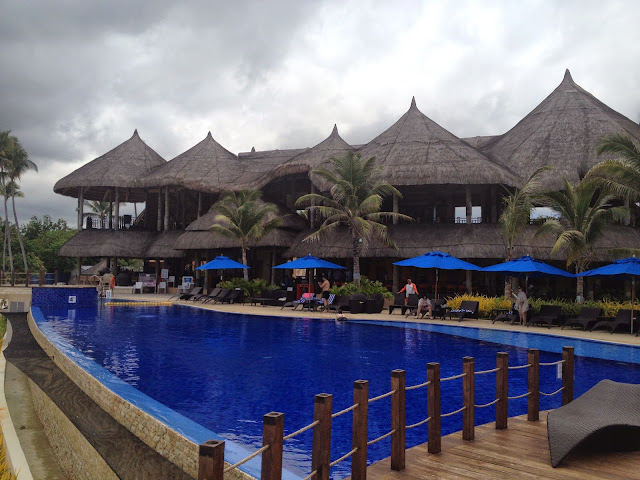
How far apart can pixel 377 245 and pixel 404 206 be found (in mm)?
5689

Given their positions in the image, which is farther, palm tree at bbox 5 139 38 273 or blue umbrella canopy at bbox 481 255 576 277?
palm tree at bbox 5 139 38 273

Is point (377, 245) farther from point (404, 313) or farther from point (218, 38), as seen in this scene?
point (218, 38)

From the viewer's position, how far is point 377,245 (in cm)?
2048

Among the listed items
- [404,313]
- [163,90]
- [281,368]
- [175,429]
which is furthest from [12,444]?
[163,90]

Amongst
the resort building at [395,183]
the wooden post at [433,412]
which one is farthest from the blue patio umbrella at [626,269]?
the wooden post at [433,412]

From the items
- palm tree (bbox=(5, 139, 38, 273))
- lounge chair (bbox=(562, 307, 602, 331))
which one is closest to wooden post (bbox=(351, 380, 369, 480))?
lounge chair (bbox=(562, 307, 602, 331))

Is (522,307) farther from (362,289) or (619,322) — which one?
(362,289)

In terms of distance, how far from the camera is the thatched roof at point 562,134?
20.3 m

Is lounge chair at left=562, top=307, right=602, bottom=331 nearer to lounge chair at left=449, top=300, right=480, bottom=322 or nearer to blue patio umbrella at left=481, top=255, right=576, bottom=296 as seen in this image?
blue patio umbrella at left=481, top=255, right=576, bottom=296

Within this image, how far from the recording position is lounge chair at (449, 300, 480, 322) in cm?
1465

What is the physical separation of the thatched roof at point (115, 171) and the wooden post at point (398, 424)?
25664 mm

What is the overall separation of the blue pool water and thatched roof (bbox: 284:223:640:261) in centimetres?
630

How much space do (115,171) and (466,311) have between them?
67.3ft

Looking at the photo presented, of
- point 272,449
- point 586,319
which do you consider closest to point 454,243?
point 586,319
